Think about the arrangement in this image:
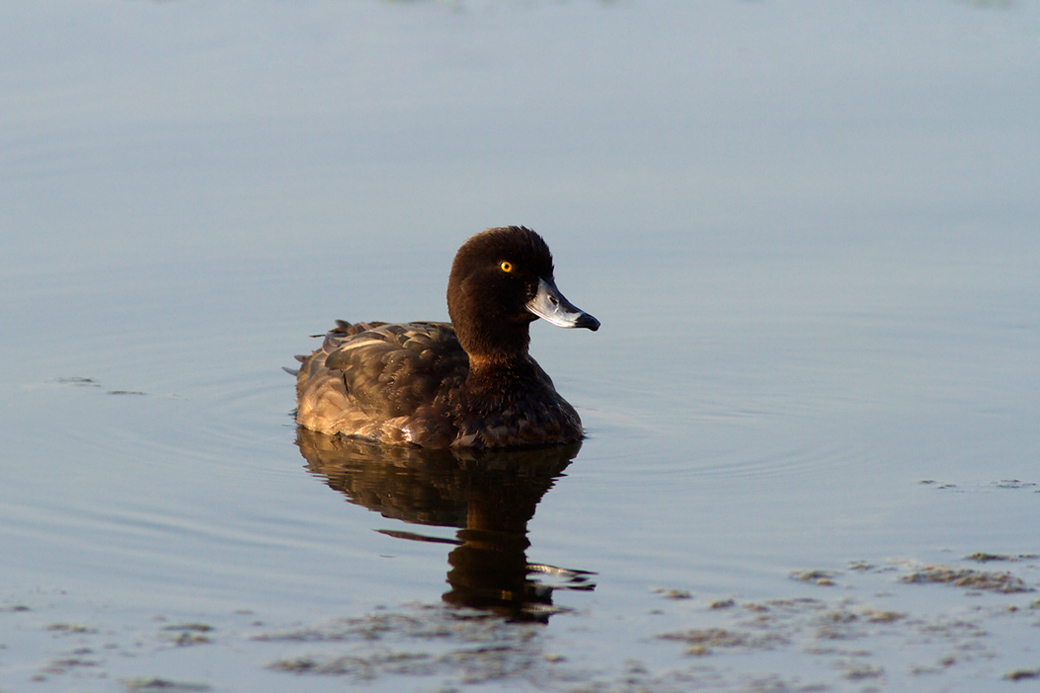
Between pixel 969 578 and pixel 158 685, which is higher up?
pixel 969 578

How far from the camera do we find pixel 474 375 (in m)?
11.0

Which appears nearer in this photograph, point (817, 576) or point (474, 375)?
point (817, 576)

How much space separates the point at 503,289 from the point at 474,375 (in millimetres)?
611

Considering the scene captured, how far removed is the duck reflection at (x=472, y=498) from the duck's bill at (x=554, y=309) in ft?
2.68

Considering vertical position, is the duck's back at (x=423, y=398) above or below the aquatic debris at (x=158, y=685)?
above

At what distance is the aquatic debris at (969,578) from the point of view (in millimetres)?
7657

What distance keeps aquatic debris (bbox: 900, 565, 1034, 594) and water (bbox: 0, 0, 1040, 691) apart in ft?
0.28

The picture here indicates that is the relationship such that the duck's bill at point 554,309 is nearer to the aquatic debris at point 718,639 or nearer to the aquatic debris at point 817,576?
the aquatic debris at point 817,576

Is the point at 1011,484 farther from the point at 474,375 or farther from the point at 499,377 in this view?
the point at 474,375

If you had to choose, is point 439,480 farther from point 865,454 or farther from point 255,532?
point 865,454

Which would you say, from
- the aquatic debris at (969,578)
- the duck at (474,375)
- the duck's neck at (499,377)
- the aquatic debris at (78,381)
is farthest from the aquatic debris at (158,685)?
the aquatic debris at (78,381)

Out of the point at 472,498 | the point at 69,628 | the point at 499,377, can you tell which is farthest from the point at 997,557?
the point at 69,628

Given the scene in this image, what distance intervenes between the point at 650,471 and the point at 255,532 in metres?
2.51

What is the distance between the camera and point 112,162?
1570 cm
